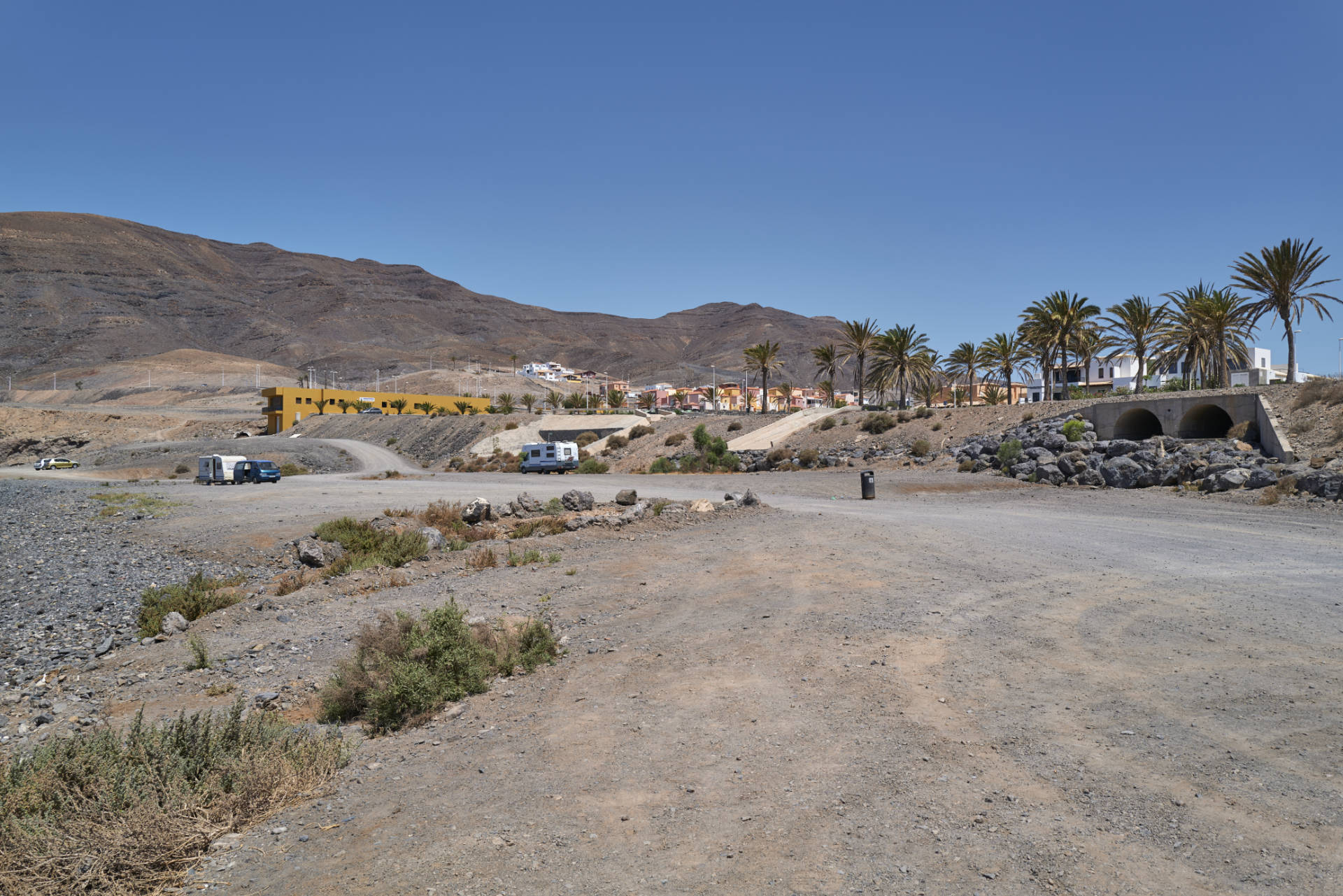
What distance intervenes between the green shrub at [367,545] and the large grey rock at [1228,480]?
79.4 ft

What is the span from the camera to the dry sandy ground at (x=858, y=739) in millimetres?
4336

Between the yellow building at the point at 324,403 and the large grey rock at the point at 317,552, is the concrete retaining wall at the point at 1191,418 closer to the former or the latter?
the large grey rock at the point at 317,552

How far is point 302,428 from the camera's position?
276 ft

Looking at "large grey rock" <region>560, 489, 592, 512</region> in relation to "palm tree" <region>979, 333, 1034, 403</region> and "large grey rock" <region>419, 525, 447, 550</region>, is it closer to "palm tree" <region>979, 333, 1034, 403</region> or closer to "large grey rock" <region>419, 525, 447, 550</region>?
"large grey rock" <region>419, 525, 447, 550</region>

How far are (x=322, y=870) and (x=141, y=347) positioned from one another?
21267 centimetres

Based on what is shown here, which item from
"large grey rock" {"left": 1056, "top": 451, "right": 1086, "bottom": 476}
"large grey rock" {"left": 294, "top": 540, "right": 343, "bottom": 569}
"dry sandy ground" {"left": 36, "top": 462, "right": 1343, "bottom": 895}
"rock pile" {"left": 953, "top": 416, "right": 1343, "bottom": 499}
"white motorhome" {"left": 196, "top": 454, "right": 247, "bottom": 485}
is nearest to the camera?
"dry sandy ground" {"left": 36, "top": 462, "right": 1343, "bottom": 895}

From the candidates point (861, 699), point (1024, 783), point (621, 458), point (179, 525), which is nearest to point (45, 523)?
point (179, 525)

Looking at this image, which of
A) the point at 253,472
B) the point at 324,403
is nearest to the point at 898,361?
the point at 253,472

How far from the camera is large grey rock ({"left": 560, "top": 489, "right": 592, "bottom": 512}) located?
22219mm

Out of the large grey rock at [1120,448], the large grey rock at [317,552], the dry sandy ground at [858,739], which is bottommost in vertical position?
the dry sandy ground at [858,739]

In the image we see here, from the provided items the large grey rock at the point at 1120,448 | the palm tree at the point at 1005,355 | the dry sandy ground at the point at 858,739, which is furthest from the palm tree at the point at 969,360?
the dry sandy ground at the point at 858,739

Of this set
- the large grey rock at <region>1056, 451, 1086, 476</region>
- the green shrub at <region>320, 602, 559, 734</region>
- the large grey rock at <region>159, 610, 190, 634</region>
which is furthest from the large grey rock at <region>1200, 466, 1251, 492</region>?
the large grey rock at <region>159, 610, 190, 634</region>

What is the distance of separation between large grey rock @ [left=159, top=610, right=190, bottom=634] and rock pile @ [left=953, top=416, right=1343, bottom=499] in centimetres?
2695

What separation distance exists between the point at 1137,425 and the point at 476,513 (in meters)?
34.7
